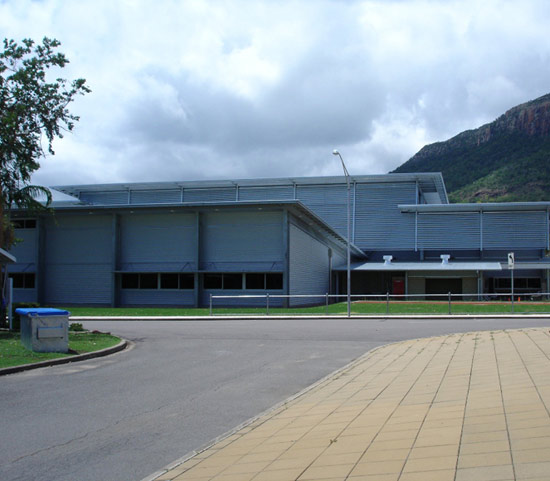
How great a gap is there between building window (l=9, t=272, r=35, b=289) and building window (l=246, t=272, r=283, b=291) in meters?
16.0

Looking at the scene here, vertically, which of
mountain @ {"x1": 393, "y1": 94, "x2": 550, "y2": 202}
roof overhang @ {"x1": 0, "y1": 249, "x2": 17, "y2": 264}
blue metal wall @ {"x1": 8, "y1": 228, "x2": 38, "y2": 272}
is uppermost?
mountain @ {"x1": 393, "y1": 94, "x2": 550, "y2": 202}

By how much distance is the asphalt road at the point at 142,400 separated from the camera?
631cm

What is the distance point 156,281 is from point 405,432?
38.5 m

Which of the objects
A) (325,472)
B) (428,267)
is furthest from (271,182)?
(325,472)

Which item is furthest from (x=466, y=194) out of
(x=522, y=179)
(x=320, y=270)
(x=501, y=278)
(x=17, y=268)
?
(x=17, y=268)

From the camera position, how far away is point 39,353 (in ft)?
47.1

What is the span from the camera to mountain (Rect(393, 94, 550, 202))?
3519 inches

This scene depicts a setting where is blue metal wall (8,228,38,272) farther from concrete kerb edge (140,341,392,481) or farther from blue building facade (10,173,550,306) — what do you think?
concrete kerb edge (140,341,392,481)

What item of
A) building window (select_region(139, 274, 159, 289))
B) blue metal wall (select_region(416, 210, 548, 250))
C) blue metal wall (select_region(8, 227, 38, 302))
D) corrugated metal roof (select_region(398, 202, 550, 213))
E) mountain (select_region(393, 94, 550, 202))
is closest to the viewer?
building window (select_region(139, 274, 159, 289))

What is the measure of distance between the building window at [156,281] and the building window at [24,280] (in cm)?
675

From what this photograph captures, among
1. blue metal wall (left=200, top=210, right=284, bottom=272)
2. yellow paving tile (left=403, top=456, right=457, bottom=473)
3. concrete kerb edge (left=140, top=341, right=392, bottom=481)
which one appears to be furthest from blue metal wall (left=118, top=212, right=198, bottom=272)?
yellow paving tile (left=403, top=456, right=457, bottom=473)

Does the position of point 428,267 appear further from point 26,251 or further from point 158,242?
point 26,251

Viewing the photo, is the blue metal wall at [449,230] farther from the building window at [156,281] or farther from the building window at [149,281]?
the building window at [149,281]

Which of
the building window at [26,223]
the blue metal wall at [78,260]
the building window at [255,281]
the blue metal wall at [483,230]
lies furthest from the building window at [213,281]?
the blue metal wall at [483,230]
